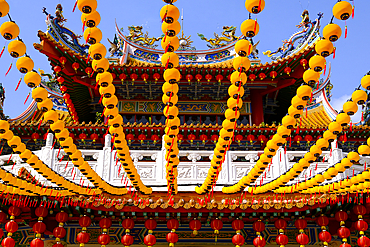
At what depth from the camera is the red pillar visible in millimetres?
12055

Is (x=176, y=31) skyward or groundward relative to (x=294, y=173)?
skyward

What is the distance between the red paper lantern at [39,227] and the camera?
6.56m

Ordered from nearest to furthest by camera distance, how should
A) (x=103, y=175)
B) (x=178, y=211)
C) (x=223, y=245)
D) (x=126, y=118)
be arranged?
1. (x=178, y=211)
2. (x=223, y=245)
3. (x=103, y=175)
4. (x=126, y=118)

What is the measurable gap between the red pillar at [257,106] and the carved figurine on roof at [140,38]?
4421mm

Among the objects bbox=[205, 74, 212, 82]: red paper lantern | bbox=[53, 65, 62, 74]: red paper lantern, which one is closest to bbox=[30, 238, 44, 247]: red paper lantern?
bbox=[53, 65, 62, 74]: red paper lantern

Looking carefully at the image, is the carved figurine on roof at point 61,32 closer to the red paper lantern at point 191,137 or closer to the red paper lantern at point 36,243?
the red paper lantern at point 191,137

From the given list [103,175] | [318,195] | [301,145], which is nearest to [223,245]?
[318,195]

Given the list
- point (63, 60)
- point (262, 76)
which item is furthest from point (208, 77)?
point (63, 60)

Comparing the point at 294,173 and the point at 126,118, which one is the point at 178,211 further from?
the point at 126,118

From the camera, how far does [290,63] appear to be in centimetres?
1147

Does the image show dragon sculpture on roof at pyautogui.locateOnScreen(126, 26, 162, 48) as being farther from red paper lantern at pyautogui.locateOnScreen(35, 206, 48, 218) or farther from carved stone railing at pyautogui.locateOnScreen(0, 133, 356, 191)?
red paper lantern at pyautogui.locateOnScreen(35, 206, 48, 218)

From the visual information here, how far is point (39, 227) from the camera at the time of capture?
6562 mm

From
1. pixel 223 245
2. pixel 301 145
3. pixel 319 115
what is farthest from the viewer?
pixel 319 115

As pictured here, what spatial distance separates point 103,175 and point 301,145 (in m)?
6.22
